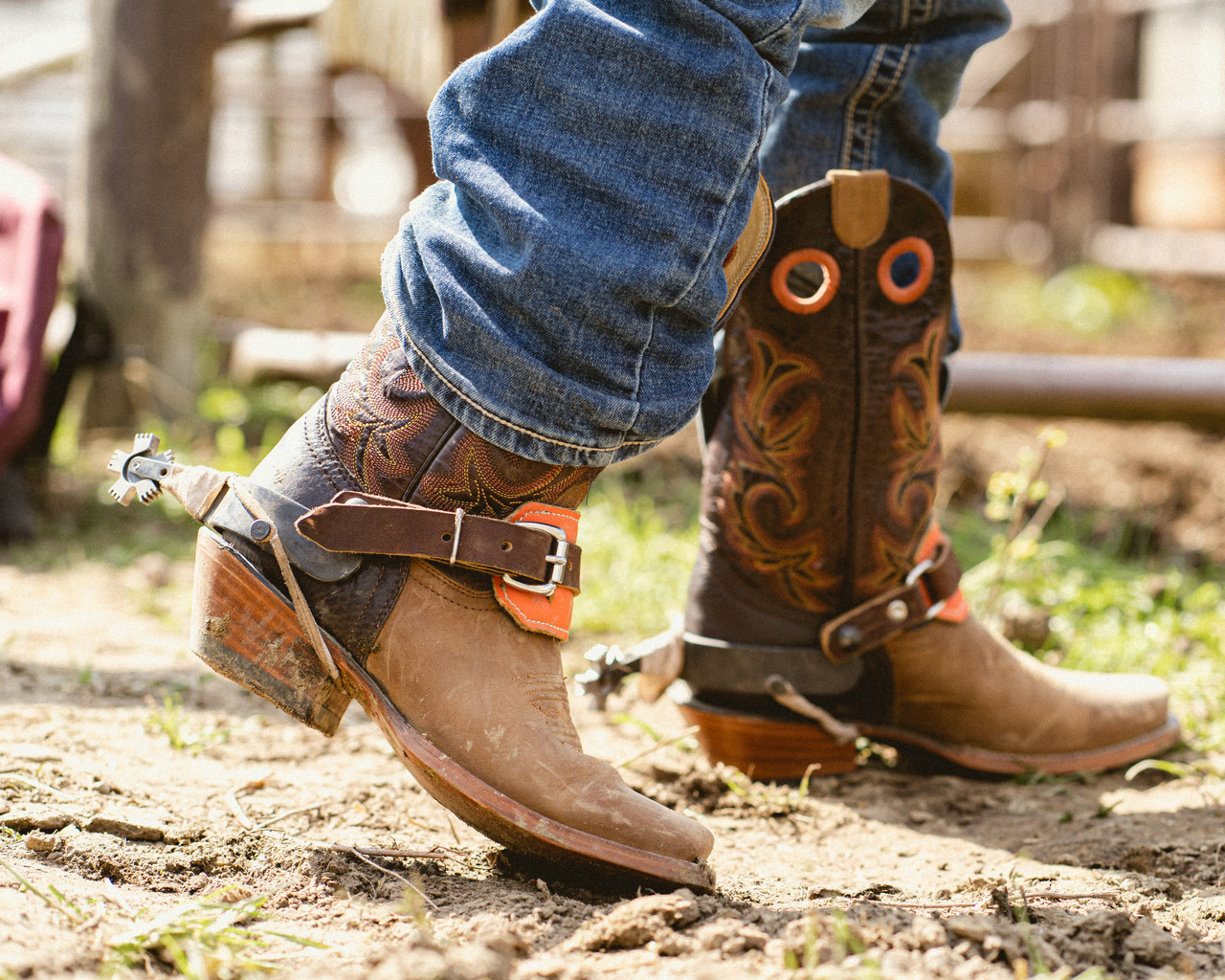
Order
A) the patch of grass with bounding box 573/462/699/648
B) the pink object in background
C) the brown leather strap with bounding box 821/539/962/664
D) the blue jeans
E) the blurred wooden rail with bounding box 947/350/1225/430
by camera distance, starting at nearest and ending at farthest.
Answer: the blue jeans < the brown leather strap with bounding box 821/539/962/664 < the patch of grass with bounding box 573/462/699/648 < the pink object in background < the blurred wooden rail with bounding box 947/350/1225/430

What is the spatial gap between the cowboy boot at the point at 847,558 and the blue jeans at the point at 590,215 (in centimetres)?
42

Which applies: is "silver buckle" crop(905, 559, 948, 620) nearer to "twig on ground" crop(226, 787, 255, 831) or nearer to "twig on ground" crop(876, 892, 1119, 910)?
"twig on ground" crop(876, 892, 1119, 910)

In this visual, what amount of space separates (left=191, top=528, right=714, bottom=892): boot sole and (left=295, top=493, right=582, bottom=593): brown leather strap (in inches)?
3.5

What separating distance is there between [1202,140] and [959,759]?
6.18 m

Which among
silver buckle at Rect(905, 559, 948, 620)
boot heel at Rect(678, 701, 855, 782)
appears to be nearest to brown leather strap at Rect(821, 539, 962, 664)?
silver buckle at Rect(905, 559, 948, 620)

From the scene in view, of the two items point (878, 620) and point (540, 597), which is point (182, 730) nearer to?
point (540, 597)

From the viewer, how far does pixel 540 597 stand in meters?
1.12

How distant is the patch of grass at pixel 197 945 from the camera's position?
842mm

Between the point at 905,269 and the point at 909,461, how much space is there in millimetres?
250

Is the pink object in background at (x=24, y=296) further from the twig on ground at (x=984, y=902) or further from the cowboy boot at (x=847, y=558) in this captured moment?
the twig on ground at (x=984, y=902)

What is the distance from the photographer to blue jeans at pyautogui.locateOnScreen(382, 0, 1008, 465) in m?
0.98

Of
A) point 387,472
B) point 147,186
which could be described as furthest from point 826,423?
point 147,186

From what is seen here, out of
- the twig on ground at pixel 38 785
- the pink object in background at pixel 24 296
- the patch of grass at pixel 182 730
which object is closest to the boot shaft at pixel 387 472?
the twig on ground at pixel 38 785

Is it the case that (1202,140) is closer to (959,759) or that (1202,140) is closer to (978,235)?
(978,235)
